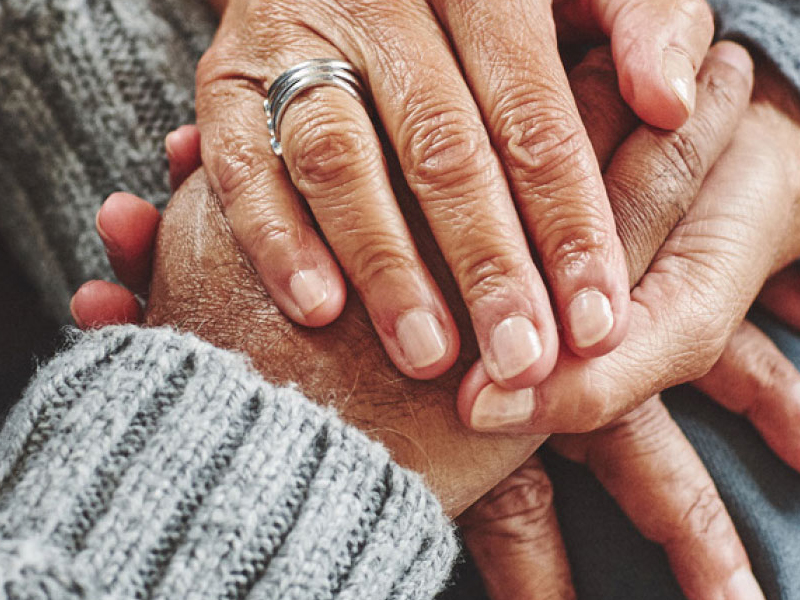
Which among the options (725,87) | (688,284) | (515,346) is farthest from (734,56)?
(515,346)

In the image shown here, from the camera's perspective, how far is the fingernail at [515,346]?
0.73 metres

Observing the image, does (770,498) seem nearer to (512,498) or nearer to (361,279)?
(512,498)

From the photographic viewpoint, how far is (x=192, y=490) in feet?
2.22

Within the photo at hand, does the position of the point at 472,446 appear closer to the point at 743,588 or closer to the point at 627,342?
the point at 627,342

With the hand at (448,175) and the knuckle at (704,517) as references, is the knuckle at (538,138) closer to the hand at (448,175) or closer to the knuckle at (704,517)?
the hand at (448,175)

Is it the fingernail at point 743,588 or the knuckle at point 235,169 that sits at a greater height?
the knuckle at point 235,169

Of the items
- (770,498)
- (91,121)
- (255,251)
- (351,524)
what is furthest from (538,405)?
(91,121)

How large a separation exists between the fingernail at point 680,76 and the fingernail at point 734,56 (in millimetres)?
197

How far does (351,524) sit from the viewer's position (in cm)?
70

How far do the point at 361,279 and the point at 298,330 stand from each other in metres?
0.11

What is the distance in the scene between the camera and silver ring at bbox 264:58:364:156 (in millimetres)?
870

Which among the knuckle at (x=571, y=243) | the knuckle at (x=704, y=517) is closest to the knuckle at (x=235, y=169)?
the knuckle at (x=571, y=243)

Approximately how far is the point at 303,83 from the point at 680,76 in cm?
48

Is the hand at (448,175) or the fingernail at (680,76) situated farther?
the fingernail at (680,76)
